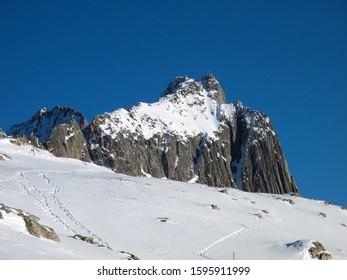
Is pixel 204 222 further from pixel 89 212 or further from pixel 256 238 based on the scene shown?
pixel 89 212

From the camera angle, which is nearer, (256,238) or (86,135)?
(256,238)

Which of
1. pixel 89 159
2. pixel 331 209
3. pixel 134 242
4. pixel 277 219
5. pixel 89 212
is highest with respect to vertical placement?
pixel 89 159

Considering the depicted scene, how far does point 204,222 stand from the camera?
4666 centimetres

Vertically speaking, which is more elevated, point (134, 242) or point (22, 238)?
point (134, 242)

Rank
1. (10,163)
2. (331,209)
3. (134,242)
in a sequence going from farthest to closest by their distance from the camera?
(331,209) < (10,163) < (134,242)

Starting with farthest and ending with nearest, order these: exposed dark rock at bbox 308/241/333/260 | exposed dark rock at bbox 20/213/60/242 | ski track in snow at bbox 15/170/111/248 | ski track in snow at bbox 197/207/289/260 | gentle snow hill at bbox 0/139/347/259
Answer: exposed dark rock at bbox 308/241/333/260 → ski track in snow at bbox 15/170/111/248 → ski track in snow at bbox 197/207/289/260 → gentle snow hill at bbox 0/139/347/259 → exposed dark rock at bbox 20/213/60/242

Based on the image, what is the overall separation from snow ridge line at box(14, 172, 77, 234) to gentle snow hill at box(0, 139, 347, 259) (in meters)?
0.08

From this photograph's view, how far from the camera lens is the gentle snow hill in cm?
2564

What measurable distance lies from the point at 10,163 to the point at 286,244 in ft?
145

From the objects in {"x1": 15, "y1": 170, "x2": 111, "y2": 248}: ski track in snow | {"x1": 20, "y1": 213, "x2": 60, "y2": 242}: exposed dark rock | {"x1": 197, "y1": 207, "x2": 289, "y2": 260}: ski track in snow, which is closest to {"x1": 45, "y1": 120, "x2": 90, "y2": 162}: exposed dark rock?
{"x1": 15, "y1": 170, "x2": 111, "y2": 248}: ski track in snow

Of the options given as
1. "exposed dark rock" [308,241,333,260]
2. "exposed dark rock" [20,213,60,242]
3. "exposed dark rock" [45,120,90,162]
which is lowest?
"exposed dark rock" [20,213,60,242]

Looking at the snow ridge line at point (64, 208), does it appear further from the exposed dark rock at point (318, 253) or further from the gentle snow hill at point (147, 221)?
the exposed dark rock at point (318, 253)

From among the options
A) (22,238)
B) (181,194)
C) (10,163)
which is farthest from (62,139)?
(22,238)

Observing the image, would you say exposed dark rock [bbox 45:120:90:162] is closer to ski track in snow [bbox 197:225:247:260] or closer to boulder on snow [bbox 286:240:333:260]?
ski track in snow [bbox 197:225:247:260]
